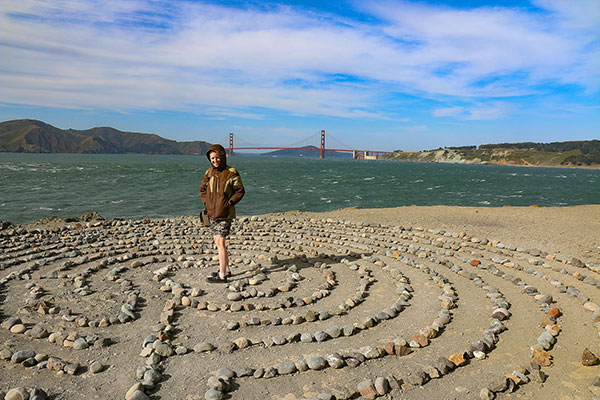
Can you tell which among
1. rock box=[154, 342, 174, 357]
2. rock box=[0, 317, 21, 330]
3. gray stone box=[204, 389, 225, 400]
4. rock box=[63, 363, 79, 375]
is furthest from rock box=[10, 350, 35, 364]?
gray stone box=[204, 389, 225, 400]

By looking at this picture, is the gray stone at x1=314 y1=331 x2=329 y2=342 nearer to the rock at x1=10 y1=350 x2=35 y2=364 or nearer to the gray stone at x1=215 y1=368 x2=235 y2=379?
the gray stone at x1=215 y1=368 x2=235 y2=379

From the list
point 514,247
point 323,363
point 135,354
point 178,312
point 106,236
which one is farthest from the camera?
point 106,236

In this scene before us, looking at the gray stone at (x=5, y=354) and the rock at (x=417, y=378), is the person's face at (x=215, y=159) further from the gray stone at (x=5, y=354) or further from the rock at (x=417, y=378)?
the rock at (x=417, y=378)

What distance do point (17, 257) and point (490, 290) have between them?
10094 millimetres

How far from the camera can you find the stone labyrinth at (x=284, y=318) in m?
4.32

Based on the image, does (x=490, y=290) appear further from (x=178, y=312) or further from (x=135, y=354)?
(x=135, y=354)

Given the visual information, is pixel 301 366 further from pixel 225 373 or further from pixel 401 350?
pixel 401 350

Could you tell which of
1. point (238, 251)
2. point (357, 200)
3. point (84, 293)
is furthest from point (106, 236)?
point (357, 200)

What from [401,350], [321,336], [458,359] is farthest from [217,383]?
[458,359]

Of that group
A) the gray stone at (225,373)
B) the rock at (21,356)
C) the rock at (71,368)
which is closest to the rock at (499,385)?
the gray stone at (225,373)

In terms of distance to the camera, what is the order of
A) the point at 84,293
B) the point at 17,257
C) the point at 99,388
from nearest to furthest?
the point at 99,388
the point at 84,293
the point at 17,257

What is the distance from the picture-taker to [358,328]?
5699 millimetres

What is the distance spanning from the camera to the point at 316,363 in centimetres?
462

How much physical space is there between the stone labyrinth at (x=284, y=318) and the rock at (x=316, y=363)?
0.01m
